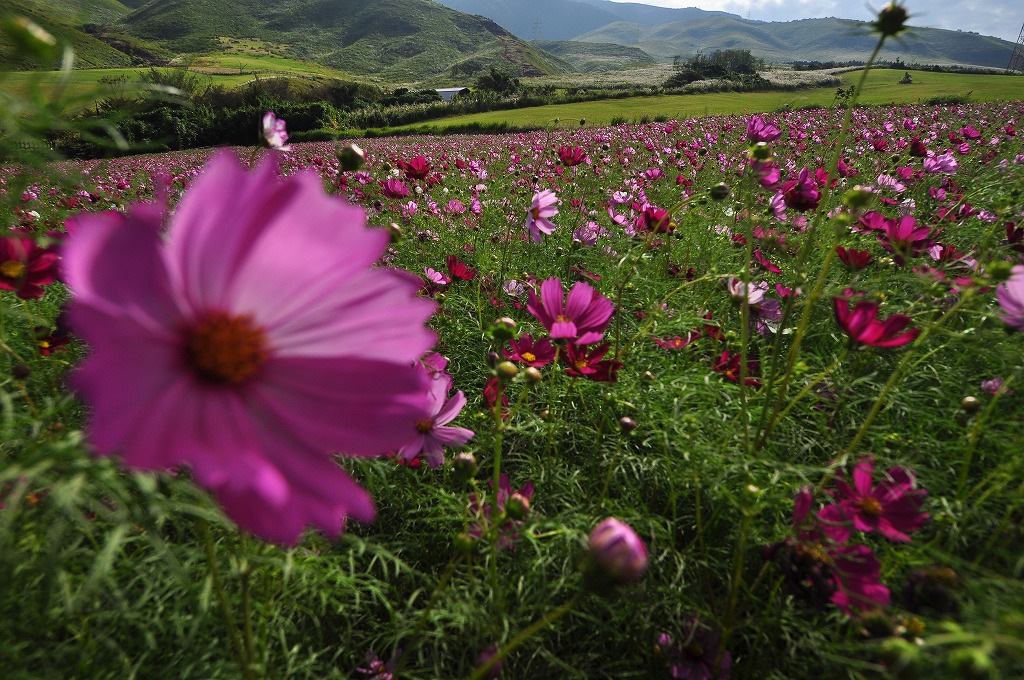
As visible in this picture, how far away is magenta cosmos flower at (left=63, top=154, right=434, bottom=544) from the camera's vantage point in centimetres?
27

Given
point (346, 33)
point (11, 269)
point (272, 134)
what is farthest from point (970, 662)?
point (346, 33)

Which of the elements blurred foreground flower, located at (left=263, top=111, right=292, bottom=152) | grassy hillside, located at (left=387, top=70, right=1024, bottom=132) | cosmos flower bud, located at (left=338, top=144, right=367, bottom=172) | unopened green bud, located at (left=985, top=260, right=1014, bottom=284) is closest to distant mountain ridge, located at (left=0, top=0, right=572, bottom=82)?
grassy hillside, located at (left=387, top=70, right=1024, bottom=132)

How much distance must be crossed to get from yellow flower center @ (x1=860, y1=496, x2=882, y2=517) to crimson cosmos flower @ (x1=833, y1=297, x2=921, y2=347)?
9.0 inches

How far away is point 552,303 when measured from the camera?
2.82 feet

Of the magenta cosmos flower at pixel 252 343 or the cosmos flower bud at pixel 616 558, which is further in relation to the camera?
the cosmos flower bud at pixel 616 558

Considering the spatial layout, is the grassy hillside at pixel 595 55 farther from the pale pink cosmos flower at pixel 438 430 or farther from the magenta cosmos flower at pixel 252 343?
the magenta cosmos flower at pixel 252 343

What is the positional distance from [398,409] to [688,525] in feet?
2.61

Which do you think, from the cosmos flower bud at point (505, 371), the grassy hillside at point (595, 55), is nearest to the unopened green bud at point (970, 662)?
the cosmos flower bud at point (505, 371)

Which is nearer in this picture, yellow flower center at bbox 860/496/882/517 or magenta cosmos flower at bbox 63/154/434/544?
magenta cosmos flower at bbox 63/154/434/544

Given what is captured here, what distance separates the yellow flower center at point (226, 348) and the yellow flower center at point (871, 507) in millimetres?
790

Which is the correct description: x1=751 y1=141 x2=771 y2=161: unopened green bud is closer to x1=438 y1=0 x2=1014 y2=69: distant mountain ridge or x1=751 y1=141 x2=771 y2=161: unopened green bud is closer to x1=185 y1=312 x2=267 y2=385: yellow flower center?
x1=185 y1=312 x2=267 y2=385: yellow flower center

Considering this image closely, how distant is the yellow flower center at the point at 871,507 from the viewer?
2.29ft

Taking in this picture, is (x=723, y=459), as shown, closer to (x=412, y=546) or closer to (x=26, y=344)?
(x=412, y=546)

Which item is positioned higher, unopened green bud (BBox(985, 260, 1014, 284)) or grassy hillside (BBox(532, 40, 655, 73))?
grassy hillside (BBox(532, 40, 655, 73))
